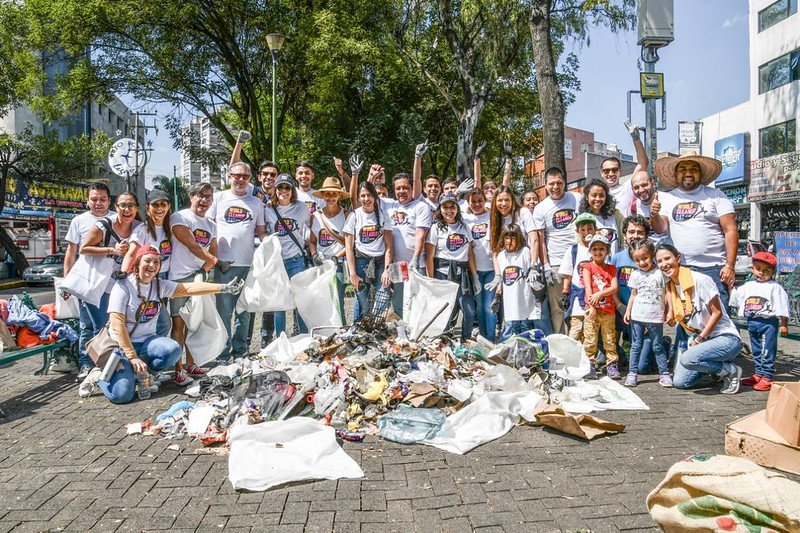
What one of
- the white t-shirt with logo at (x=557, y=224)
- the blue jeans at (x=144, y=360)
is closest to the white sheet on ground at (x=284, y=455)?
the blue jeans at (x=144, y=360)

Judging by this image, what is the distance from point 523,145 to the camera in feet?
81.4

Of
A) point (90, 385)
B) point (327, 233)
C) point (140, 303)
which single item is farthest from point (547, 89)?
point (90, 385)

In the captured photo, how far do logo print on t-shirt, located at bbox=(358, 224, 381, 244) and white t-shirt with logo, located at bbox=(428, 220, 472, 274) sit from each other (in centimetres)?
63

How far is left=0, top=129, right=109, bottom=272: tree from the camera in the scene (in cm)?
2158

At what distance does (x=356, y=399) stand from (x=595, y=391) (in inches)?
83.3

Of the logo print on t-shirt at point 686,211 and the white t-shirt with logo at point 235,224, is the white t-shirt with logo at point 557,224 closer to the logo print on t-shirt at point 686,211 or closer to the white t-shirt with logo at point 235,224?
the logo print on t-shirt at point 686,211

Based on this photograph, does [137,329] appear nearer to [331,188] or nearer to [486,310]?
[331,188]

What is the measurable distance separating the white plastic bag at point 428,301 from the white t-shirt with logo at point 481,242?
1.52 feet

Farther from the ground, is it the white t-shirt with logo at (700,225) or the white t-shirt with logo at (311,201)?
the white t-shirt with logo at (311,201)

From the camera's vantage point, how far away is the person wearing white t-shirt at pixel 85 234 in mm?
5688

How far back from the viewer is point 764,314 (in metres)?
5.30

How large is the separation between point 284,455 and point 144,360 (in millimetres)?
2375

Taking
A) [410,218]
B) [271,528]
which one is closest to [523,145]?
[410,218]

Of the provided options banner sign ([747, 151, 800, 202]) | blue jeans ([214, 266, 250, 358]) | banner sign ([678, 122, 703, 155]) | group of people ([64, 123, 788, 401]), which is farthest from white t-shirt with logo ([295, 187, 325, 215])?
banner sign ([678, 122, 703, 155])
